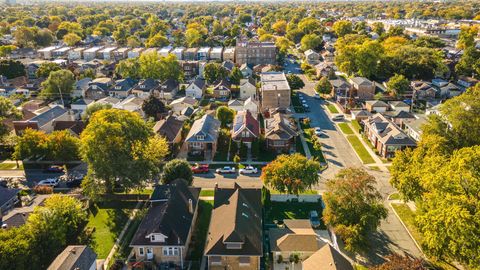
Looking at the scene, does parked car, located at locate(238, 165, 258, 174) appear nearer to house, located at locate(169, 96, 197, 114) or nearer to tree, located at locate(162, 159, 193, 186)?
tree, located at locate(162, 159, 193, 186)

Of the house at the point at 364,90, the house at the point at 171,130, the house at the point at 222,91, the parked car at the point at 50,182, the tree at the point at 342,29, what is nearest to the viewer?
the parked car at the point at 50,182

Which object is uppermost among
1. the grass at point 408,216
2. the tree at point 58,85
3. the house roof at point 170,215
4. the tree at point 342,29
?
the tree at point 342,29

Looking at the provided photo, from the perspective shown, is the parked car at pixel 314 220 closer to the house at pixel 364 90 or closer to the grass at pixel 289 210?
the grass at pixel 289 210

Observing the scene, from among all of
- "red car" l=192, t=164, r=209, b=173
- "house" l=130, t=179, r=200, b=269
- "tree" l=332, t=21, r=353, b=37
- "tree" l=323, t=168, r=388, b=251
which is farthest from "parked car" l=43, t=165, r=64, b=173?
"tree" l=332, t=21, r=353, b=37

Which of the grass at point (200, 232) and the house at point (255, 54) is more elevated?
the house at point (255, 54)

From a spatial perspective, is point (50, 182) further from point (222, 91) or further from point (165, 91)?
point (222, 91)

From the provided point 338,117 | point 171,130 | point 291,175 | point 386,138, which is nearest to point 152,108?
point 171,130

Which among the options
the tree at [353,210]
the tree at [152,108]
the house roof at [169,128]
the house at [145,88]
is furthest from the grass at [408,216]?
the house at [145,88]
